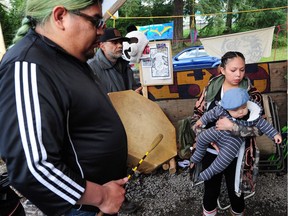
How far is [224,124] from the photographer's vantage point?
5.93 ft

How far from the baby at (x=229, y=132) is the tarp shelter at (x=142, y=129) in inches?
15.2

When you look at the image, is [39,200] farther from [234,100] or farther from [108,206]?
[234,100]

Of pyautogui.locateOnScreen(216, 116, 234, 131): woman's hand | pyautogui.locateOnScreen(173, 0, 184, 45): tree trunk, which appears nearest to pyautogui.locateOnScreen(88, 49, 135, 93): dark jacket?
pyautogui.locateOnScreen(216, 116, 234, 131): woman's hand

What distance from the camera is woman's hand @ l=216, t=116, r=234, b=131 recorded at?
5.87ft

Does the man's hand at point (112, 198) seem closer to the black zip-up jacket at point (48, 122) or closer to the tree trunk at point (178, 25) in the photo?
the black zip-up jacket at point (48, 122)

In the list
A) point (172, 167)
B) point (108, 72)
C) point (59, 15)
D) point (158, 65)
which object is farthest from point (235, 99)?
point (158, 65)

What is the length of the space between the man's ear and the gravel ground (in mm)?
2190

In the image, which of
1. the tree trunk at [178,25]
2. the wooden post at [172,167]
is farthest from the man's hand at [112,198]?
the tree trunk at [178,25]

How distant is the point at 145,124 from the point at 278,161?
1832mm

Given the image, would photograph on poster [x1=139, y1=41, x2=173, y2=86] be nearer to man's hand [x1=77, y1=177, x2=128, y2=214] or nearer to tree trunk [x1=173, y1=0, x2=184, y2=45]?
man's hand [x1=77, y1=177, x2=128, y2=214]

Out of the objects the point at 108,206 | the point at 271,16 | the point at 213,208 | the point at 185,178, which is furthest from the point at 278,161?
the point at 271,16

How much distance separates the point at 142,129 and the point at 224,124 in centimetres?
70

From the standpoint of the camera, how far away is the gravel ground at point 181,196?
2527mm

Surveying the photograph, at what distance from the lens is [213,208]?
215 cm
